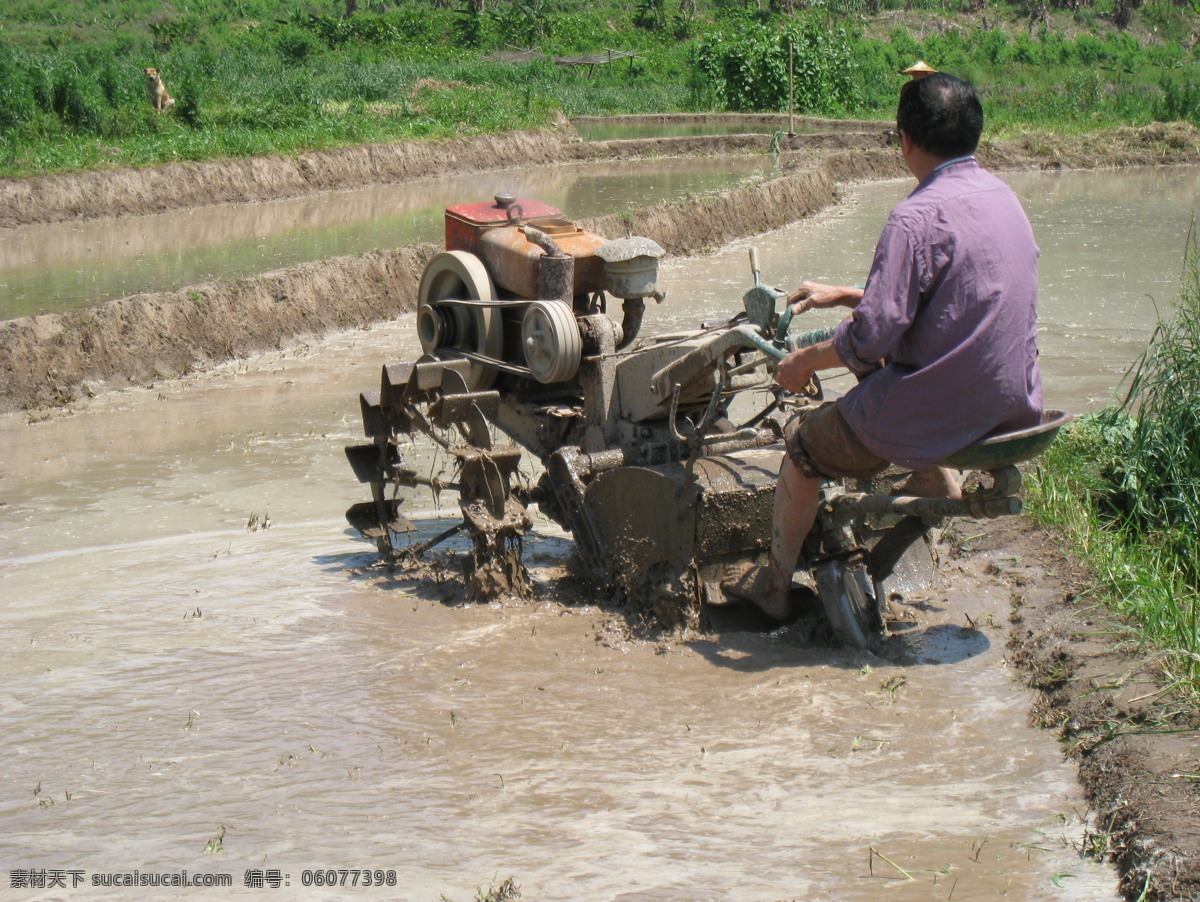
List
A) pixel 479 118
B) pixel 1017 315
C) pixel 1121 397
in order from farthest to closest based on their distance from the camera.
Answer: pixel 479 118 < pixel 1121 397 < pixel 1017 315

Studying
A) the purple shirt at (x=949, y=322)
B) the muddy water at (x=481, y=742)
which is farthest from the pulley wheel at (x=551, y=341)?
the purple shirt at (x=949, y=322)

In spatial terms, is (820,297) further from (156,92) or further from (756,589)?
(156,92)

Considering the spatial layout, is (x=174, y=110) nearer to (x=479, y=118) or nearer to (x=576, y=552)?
(x=479, y=118)

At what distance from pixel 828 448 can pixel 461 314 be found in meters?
2.24

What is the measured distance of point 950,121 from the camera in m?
3.45

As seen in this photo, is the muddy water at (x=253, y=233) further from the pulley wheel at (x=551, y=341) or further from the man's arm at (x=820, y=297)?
the man's arm at (x=820, y=297)

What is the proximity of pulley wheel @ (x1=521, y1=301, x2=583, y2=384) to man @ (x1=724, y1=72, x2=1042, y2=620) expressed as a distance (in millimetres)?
1339

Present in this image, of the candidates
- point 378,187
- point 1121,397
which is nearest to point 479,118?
point 378,187

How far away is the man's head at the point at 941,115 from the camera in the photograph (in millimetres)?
3443

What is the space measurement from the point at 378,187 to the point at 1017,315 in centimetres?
1701

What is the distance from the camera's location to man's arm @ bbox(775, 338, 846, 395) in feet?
11.4

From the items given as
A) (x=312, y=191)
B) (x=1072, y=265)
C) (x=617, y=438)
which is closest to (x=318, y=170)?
(x=312, y=191)

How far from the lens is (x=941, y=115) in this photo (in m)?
3.44

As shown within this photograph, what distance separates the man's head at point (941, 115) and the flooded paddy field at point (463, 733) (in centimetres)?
167
